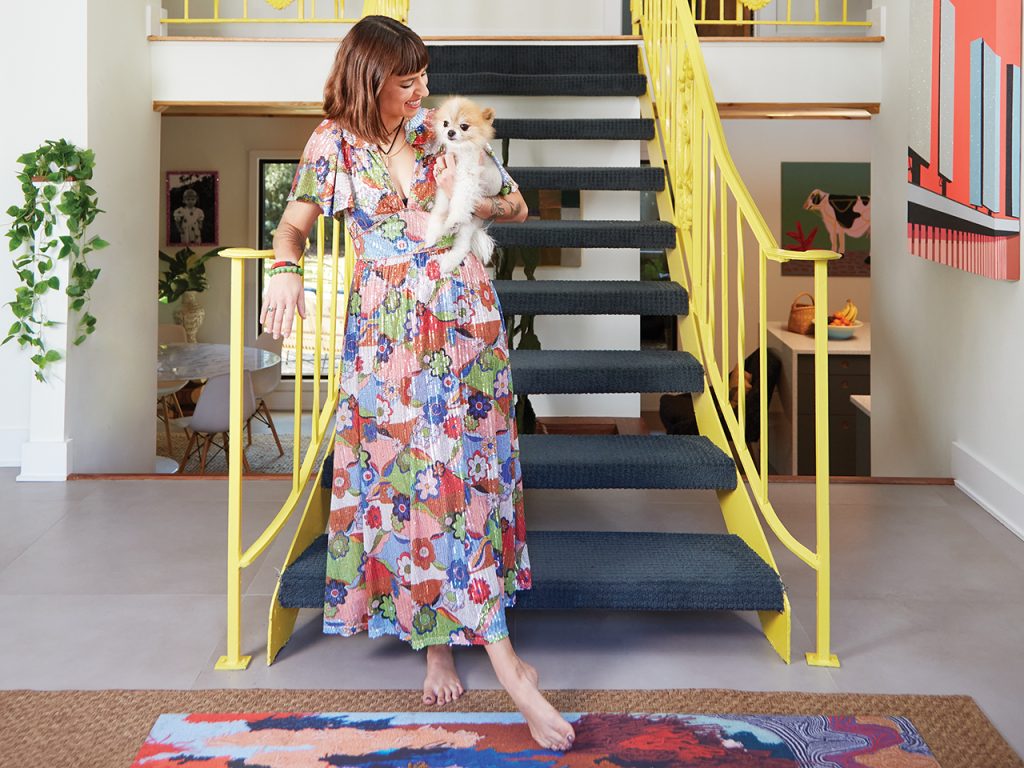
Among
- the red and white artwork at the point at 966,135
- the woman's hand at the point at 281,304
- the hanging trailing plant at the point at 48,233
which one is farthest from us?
the hanging trailing plant at the point at 48,233

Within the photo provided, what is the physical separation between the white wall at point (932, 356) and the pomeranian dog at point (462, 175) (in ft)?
7.16

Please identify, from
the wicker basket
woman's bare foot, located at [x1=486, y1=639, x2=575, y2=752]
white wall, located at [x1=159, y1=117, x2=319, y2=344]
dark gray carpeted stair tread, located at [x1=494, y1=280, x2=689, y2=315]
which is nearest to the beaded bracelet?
woman's bare foot, located at [x1=486, y1=639, x2=575, y2=752]

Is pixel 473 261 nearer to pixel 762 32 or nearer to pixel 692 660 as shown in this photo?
pixel 692 660

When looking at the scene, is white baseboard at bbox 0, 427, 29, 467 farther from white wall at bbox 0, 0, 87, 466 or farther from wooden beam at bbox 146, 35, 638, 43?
wooden beam at bbox 146, 35, 638, 43

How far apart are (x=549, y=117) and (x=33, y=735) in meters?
3.61

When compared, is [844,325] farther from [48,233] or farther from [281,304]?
[281,304]

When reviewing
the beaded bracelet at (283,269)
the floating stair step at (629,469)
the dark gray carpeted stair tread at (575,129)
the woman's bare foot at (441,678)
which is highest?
the dark gray carpeted stair tread at (575,129)

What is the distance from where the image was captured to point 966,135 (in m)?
3.93

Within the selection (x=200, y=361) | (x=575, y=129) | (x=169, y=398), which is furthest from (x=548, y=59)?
(x=169, y=398)

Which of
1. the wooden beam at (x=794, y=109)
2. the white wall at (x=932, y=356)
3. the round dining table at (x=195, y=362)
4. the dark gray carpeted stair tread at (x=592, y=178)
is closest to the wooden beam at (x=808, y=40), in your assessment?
the white wall at (x=932, y=356)

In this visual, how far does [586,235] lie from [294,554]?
1.79 metres

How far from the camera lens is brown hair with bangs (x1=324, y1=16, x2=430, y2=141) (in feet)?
7.41

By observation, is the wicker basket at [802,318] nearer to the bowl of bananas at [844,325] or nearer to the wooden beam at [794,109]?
the bowl of bananas at [844,325]

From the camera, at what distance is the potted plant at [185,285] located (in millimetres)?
8766
